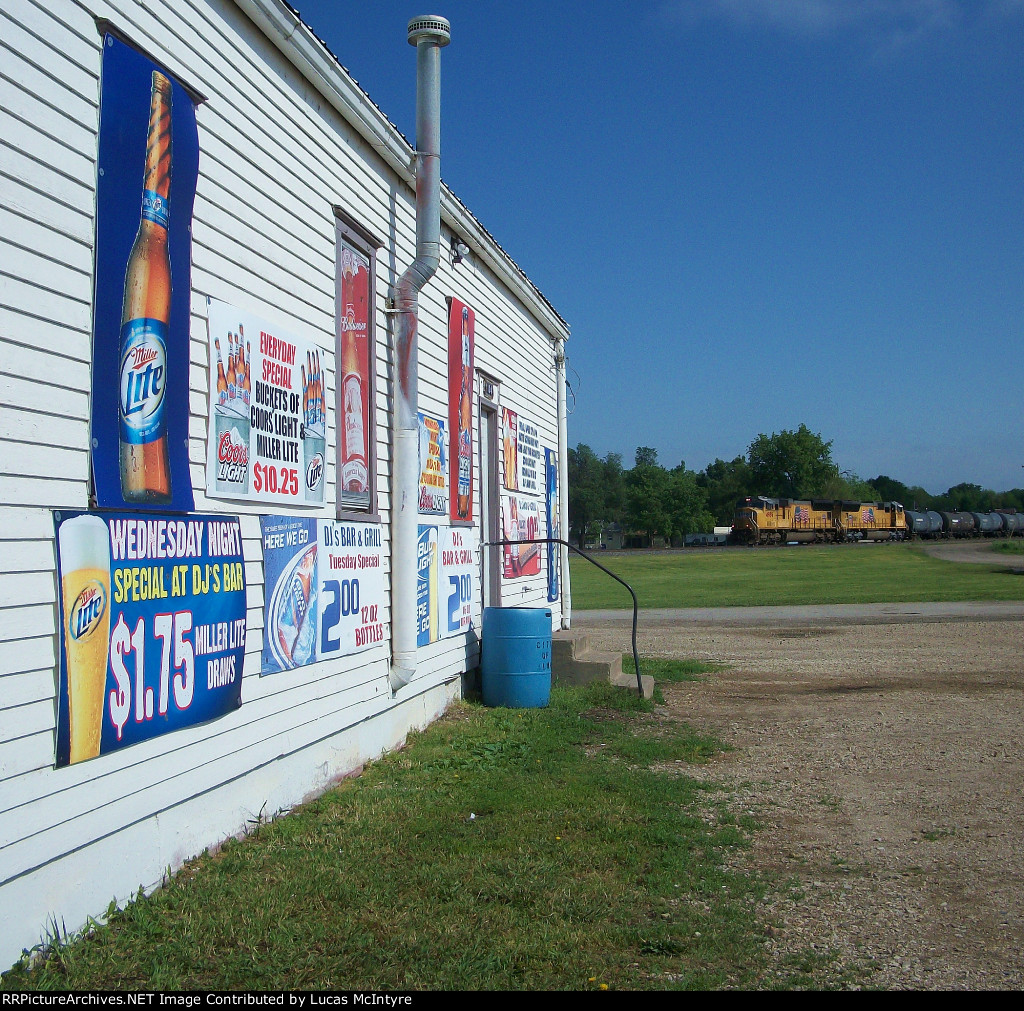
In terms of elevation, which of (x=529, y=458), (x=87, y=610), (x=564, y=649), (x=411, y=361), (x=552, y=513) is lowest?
(x=564, y=649)

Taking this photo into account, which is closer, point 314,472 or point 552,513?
point 314,472

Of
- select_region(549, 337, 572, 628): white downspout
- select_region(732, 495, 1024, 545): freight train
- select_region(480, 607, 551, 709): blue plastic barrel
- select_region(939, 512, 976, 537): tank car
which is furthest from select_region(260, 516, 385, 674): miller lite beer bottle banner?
select_region(939, 512, 976, 537): tank car

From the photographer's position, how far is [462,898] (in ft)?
14.4

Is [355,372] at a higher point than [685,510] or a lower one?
lower

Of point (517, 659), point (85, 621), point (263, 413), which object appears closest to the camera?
point (85, 621)

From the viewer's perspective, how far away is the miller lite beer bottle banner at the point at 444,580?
8.52 metres

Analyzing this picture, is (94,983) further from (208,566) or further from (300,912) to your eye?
(208,566)

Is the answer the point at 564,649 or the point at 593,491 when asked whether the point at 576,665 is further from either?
the point at 593,491

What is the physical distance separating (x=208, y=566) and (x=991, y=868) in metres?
4.32

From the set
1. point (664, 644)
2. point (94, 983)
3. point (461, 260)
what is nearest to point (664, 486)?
point (664, 644)

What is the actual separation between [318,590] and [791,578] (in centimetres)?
3276

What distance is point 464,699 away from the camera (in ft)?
32.2

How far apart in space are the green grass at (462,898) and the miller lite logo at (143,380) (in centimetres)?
211

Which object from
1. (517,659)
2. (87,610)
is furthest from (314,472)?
(517,659)
